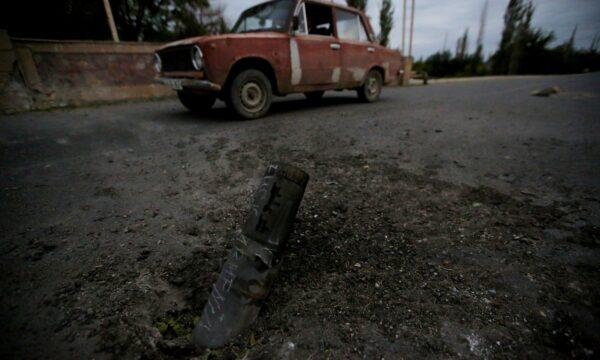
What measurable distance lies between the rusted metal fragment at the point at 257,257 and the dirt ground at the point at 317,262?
0.09 metres

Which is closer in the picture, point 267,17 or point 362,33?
point 267,17

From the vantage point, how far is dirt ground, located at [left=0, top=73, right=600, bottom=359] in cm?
101

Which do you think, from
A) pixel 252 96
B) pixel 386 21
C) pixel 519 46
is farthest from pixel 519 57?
pixel 252 96

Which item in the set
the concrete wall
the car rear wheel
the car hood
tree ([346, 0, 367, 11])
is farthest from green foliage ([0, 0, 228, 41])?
the car hood

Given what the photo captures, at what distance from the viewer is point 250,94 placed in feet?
13.0

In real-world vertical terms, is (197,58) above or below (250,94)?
above

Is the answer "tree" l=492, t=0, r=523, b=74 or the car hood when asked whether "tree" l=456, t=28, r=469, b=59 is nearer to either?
"tree" l=492, t=0, r=523, b=74

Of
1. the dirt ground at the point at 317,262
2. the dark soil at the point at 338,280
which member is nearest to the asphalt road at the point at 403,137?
the dirt ground at the point at 317,262

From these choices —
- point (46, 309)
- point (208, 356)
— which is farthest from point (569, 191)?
point (46, 309)

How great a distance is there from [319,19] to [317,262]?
418 centimetres

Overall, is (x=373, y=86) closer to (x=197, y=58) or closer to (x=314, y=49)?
(x=314, y=49)

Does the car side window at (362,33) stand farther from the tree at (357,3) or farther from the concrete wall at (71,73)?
the tree at (357,3)

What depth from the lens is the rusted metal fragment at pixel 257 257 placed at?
1055mm

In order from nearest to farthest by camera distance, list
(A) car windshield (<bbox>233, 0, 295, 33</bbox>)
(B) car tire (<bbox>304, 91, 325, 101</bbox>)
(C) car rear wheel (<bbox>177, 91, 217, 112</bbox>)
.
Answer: (A) car windshield (<bbox>233, 0, 295, 33</bbox>)
(C) car rear wheel (<bbox>177, 91, 217, 112</bbox>)
(B) car tire (<bbox>304, 91, 325, 101</bbox>)
